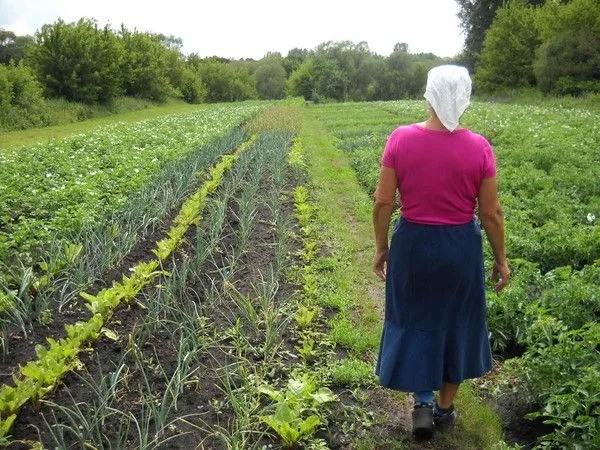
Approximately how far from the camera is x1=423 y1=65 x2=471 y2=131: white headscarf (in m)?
2.43

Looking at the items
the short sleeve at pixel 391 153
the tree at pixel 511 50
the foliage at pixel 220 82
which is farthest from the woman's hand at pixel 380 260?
the foliage at pixel 220 82

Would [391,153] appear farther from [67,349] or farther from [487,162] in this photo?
[67,349]

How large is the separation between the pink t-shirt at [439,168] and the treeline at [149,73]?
20511 millimetres

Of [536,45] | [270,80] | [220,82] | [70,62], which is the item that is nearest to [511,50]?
[536,45]

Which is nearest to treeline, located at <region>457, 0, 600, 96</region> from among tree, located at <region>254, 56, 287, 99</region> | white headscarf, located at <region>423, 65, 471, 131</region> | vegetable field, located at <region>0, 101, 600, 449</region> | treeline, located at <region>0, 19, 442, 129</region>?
treeline, located at <region>0, 19, 442, 129</region>

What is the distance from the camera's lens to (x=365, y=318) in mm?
4527

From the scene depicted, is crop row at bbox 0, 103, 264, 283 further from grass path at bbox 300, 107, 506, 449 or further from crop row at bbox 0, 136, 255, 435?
grass path at bbox 300, 107, 506, 449

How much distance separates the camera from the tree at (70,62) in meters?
28.3

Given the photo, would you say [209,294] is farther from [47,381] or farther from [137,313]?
[47,381]

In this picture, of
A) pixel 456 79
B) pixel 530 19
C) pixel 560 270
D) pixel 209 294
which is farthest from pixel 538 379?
pixel 530 19

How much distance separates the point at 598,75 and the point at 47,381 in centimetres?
3125

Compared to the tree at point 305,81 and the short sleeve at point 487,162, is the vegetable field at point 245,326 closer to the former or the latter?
the short sleeve at point 487,162

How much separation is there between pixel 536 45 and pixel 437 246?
126ft

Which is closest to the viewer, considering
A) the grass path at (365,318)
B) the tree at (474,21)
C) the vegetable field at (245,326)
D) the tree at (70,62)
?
the vegetable field at (245,326)
